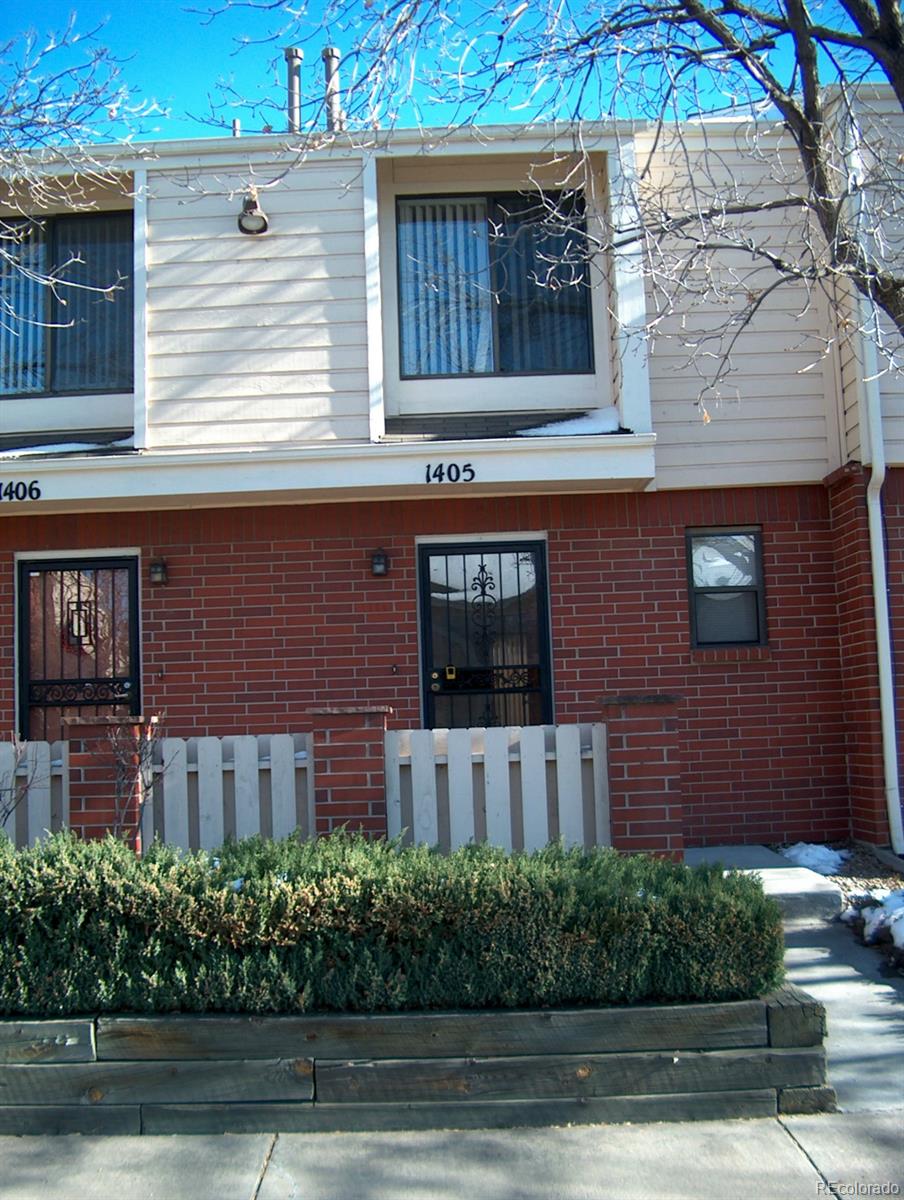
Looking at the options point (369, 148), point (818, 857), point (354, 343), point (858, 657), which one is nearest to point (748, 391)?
point (858, 657)

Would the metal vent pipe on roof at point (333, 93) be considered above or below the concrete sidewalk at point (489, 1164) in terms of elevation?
above

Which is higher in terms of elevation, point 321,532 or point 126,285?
point 126,285

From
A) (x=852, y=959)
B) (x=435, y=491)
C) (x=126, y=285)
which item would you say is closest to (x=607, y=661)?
(x=435, y=491)

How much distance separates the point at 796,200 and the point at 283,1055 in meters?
5.35

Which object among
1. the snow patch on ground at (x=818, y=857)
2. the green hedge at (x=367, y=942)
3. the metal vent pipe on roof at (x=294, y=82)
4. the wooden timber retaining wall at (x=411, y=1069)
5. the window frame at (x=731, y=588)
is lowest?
the wooden timber retaining wall at (x=411, y=1069)

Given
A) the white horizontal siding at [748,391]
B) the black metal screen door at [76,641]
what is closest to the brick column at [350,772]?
the black metal screen door at [76,641]

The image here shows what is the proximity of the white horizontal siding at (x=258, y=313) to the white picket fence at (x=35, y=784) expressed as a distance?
3.20 metres

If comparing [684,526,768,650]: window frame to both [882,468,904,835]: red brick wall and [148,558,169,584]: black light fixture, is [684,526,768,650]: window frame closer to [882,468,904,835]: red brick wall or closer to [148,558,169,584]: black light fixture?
[882,468,904,835]: red brick wall

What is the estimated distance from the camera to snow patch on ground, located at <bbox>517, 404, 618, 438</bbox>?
848cm

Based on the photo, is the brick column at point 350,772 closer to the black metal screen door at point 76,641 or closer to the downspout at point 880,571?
the black metal screen door at point 76,641

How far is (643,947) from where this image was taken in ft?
14.9

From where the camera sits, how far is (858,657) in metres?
8.61

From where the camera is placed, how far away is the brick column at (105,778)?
5.70 m

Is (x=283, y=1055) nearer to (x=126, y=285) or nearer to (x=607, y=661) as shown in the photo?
(x=607, y=661)
